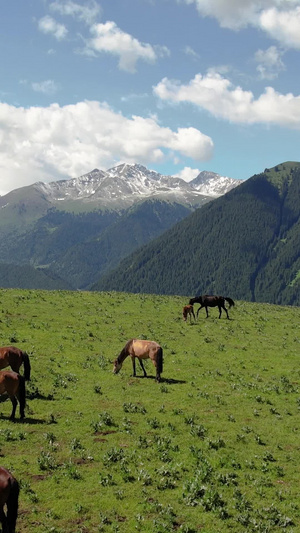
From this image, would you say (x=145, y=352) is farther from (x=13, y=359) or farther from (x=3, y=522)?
(x=3, y=522)

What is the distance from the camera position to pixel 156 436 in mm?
17281

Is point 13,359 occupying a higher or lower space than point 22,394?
higher

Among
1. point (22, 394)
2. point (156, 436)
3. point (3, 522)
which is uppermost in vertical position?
point (22, 394)

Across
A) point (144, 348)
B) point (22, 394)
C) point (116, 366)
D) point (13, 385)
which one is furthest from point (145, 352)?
point (13, 385)

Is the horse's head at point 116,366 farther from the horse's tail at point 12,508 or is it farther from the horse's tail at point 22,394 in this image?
the horse's tail at point 12,508

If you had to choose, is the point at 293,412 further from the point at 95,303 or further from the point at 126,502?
the point at 95,303

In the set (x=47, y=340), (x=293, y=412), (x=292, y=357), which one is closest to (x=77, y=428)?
(x=293, y=412)

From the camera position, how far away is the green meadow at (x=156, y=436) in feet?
40.2

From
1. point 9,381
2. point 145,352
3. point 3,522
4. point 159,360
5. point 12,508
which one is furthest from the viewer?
point 145,352

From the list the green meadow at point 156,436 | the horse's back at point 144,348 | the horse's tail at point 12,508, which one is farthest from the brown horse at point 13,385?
the horse's back at point 144,348

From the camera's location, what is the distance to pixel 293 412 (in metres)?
21.5

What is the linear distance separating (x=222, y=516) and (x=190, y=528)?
3.79ft

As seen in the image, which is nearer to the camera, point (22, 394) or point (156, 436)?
point (156, 436)

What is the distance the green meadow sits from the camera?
40.2 ft
